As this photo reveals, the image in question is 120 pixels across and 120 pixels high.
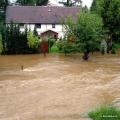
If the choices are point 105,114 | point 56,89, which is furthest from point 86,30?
point 105,114

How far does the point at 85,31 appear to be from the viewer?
1174 inches

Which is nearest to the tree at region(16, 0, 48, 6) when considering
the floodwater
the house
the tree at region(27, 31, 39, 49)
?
the house

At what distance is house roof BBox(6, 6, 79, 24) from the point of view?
5000 cm

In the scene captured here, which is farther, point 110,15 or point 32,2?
point 32,2

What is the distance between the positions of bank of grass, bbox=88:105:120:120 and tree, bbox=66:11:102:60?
1808 cm

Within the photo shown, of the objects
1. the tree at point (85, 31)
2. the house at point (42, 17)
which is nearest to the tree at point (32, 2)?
the house at point (42, 17)

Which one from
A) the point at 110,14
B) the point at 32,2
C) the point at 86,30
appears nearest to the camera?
the point at 86,30

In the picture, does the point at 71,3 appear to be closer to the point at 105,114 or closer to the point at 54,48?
the point at 54,48

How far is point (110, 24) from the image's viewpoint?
36156 mm

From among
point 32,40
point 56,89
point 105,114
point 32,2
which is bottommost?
point 56,89

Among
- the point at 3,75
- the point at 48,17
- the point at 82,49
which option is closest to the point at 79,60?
the point at 82,49

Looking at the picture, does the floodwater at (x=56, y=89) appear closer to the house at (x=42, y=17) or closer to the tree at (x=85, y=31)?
the tree at (x=85, y=31)

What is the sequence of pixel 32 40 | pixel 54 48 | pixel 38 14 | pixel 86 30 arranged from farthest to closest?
pixel 38 14, pixel 54 48, pixel 32 40, pixel 86 30

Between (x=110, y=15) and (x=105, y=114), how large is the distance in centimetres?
2497
